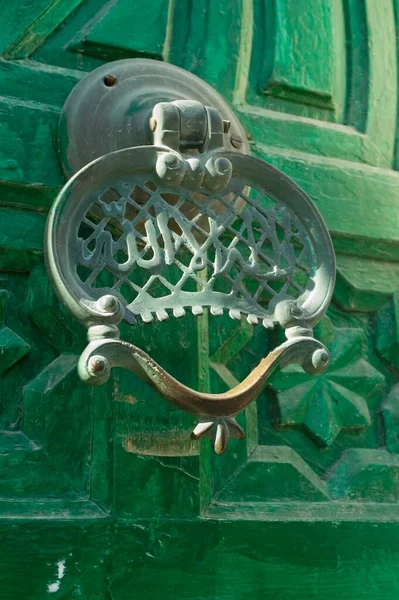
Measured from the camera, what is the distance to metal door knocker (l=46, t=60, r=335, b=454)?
0.76 meters

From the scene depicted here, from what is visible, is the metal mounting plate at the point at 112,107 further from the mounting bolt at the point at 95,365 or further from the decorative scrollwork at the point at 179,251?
the mounting bolt at the point at 95,365

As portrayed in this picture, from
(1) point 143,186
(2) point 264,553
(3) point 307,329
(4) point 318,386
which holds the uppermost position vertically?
(1) point 143,186

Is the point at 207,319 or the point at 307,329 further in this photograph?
the point at 207,319

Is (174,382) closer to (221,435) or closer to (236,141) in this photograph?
(221,435)

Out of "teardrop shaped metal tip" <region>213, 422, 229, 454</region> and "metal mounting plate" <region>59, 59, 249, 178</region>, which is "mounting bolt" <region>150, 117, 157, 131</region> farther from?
"teardrop shaped metal tip" <region>213, 422, 229, 454</region>

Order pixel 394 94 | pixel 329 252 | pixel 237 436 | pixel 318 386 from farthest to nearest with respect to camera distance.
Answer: pixel 394 94, pixel 318 386, pixel 329 252, pixel 237 436

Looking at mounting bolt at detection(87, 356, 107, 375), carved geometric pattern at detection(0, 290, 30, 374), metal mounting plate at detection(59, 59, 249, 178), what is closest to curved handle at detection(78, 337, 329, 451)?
mounting bolt at detection(87, 356, 107, 375)

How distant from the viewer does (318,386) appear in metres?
1.01

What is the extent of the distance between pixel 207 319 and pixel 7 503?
0.89 feet

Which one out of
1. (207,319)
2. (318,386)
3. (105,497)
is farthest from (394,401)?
(105,497)

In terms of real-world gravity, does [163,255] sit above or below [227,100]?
below

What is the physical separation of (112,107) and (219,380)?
0.29 metres

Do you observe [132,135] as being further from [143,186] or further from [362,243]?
[362,243]

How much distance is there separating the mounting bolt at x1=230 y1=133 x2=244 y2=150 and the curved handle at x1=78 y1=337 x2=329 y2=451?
29cm
